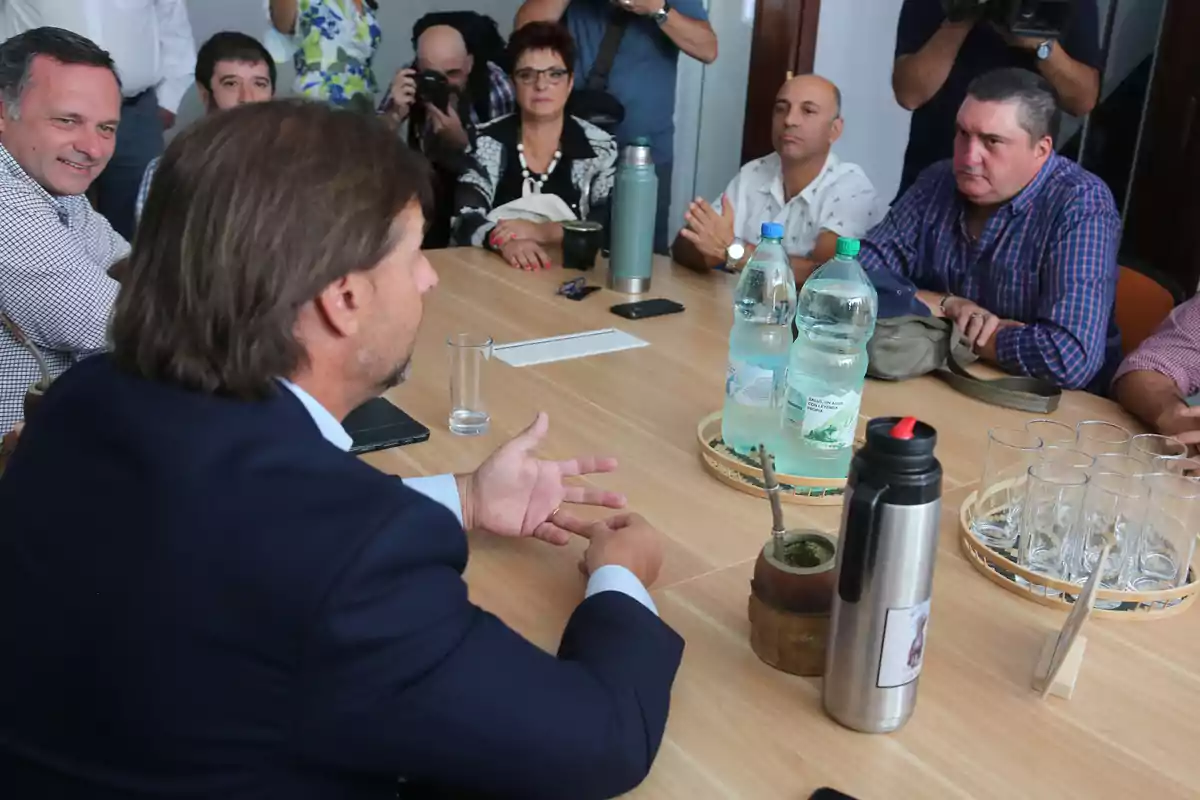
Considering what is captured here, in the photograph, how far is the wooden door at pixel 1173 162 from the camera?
9.62ft

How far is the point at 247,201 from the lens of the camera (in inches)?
29.9

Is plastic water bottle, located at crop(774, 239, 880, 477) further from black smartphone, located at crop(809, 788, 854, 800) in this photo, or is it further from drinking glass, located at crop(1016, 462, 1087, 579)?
black smartphone, located at crop(809, 788, 854, 800)

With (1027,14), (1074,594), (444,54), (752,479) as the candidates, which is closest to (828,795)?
(1074,594)

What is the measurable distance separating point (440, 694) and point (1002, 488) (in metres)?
0.83

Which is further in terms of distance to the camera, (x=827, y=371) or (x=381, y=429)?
(x=381, y=429)

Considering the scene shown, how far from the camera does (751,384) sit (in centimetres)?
138

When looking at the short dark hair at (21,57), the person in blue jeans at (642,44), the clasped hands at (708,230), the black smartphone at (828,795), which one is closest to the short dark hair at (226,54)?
the person in blue jeans at (642,44)

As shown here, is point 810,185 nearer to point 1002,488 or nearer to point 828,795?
point 1002,488

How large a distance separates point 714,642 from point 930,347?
0.93 metres

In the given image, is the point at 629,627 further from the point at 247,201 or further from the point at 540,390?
the point at 540,390

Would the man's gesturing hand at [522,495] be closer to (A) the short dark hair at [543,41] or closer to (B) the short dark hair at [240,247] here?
(B) the short dark hair at [240,247]

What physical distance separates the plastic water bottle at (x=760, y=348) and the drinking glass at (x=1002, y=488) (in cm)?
28

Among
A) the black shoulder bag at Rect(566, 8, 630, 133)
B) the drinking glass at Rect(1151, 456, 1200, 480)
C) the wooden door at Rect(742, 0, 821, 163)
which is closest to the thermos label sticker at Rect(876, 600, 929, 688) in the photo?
the drinking glass at Rect(1151, 456, 1200, 480)

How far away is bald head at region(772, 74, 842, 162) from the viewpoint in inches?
110
